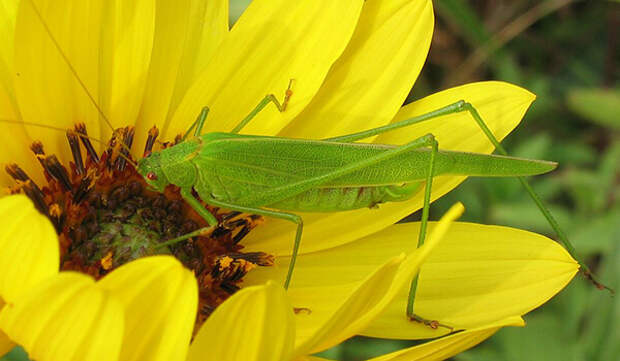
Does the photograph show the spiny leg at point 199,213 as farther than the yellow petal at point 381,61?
No

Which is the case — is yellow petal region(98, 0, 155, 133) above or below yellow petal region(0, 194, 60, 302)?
above

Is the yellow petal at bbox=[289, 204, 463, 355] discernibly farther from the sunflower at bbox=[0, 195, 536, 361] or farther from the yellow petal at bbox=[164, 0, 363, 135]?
the yellow petal at bbox=[164, 0, 363, 135]

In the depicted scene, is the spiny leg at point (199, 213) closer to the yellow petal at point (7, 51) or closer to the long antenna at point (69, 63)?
the long antenna at point (69, 63)

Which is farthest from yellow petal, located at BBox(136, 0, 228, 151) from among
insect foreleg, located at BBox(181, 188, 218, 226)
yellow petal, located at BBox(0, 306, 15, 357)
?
yellow petal, located at BBox(0, 306, 15, 357)

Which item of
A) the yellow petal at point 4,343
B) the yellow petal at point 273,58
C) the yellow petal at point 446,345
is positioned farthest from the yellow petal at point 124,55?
the yellow petal at point 446,345

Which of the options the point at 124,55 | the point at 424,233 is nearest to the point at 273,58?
the point at 124,55

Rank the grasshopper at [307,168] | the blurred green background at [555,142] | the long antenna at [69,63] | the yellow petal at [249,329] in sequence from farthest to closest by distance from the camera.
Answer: the blurred green background at [555,142] → the grasshopper at [307,168] → the long antenna at [69,63] → the yellow petal at [249,329]
